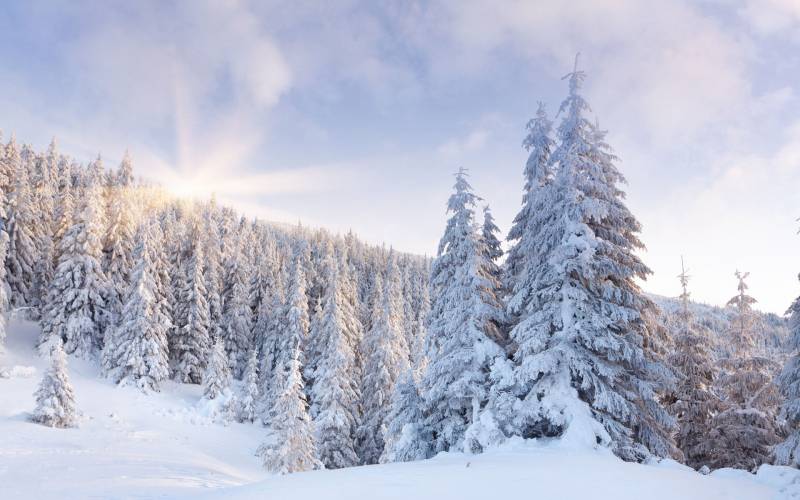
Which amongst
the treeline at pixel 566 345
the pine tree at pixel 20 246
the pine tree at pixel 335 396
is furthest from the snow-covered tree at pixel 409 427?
the pine tree at pixel 20 246

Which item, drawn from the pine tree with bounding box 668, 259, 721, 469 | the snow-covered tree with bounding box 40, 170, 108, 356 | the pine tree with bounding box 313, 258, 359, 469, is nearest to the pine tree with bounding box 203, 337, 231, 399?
the pine tree with bounding box 313, 258, 359, 469

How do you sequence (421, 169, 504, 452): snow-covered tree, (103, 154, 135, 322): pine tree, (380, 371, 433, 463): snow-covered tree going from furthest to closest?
(103, 154, 135, 322): pine tree
(380, 371, 433, 463): snow-covered tree
(421, 169, 504, 452): snow-covered tree

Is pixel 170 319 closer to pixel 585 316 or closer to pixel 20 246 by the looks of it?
pixel 20 246

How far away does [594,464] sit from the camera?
387 inches

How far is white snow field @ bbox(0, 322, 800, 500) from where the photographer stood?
26.5ft

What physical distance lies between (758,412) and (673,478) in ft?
46.6

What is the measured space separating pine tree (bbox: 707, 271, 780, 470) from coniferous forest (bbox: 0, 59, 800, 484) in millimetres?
75

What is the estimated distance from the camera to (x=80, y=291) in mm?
38500

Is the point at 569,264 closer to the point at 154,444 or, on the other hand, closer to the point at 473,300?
the point at 473,300

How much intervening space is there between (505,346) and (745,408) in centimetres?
1166

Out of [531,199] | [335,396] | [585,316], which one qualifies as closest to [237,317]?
[335,396]

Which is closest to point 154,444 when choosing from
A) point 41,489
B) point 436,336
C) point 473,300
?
point 41,489

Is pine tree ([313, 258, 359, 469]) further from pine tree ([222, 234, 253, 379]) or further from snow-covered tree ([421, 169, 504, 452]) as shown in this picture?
snow-covered tree ([421, 169, 504, 452])

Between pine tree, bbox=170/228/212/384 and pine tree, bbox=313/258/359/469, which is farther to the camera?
pine tree, bbox=170/228/212/384
